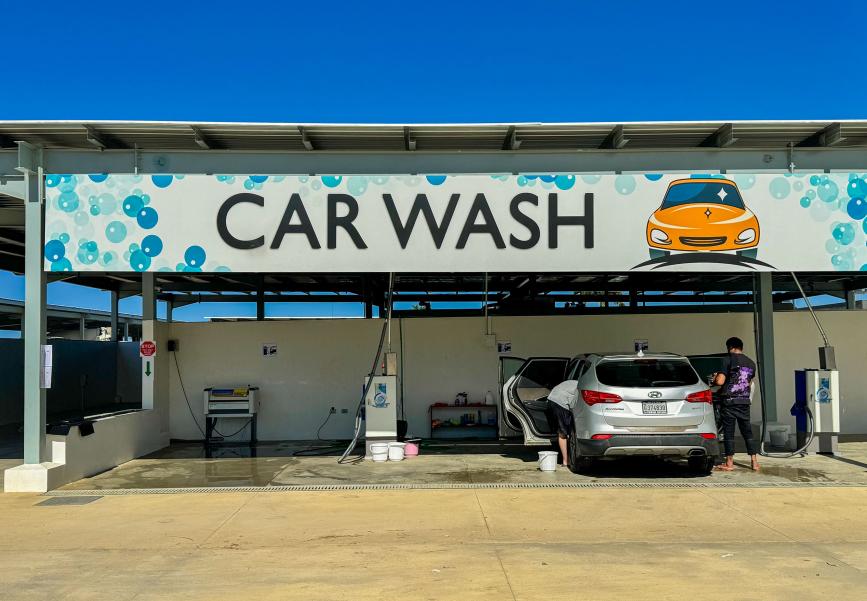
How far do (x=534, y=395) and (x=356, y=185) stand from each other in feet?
16.3

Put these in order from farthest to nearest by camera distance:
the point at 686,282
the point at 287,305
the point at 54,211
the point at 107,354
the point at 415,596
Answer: the point at 287,305 → the point at 107,354 → the point at 686,282 → the point at 54,211 → the point at 415,596

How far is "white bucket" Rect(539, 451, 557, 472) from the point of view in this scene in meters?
9.95

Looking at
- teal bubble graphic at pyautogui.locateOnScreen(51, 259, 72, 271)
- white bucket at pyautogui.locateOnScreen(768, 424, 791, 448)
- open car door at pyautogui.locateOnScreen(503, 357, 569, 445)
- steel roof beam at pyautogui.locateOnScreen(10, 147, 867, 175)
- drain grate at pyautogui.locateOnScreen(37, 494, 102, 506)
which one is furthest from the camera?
white bucket at pyautogui.locateOnScreen(768, 424, 791, 448)

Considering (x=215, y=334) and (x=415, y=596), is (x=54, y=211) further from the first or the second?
(x=415, y=596)

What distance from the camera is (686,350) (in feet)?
46.8

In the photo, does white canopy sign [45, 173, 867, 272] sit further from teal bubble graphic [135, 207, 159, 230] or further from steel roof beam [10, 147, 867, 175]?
steel roof beam [10, 147, 867, 175]

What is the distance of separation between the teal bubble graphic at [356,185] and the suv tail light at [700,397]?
498 cm

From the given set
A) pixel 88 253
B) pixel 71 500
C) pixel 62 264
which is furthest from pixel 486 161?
pixel 71 500

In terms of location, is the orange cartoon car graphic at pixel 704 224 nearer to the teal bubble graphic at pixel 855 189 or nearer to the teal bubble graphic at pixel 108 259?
the teal bubble graphic at pixel 855 189

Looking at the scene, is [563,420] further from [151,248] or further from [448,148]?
[151,248]

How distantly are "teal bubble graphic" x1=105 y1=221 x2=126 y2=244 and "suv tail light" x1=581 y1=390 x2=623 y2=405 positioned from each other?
6.43 metres

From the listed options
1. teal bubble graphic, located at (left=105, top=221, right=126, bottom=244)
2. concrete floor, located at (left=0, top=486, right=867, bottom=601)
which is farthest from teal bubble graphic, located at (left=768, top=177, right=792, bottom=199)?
teal bubble graphic, located at (left=105, top=221, right=126, bottom=244)

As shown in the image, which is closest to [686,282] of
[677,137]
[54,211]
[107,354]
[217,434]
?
[677,137]

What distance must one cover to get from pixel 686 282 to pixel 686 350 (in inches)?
206
